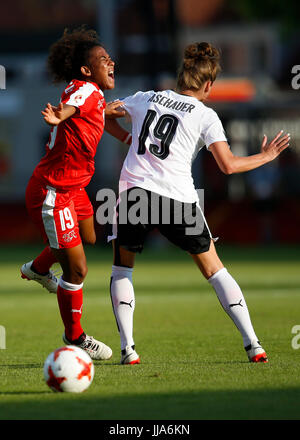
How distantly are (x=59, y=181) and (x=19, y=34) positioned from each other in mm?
45528

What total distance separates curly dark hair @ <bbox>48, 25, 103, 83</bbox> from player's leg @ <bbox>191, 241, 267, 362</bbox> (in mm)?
1804

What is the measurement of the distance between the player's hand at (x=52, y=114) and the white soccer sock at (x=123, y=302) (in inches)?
50.9

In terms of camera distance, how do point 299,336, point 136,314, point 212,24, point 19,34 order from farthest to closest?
point 212,24, point 19,34, point 136,314, point 299,336

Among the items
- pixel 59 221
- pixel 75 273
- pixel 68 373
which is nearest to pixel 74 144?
pixel 59 221

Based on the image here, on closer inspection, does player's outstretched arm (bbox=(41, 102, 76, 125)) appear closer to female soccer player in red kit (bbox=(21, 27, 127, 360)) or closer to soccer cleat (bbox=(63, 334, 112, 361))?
female soccer player in red kit (bbox=(21, 27, 127, 360))

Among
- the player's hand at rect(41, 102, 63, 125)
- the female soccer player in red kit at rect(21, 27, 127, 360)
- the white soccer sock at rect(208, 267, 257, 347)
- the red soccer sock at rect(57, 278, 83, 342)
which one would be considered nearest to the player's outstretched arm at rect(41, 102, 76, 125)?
the player's hand at rect(41, 102, 63, 125)

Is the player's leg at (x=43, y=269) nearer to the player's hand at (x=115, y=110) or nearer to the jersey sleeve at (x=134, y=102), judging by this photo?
Answer: the player's hand at (x=115, y=110)

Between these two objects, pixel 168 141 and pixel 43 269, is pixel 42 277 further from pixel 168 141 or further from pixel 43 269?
pixel 168 141

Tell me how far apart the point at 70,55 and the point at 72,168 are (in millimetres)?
943

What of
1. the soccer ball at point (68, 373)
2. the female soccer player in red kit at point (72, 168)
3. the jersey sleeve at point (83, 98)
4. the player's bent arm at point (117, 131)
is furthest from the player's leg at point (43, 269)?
the soccer ball at point (68, 373)

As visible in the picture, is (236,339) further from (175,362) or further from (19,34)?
(19,34)

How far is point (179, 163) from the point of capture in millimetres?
7430
